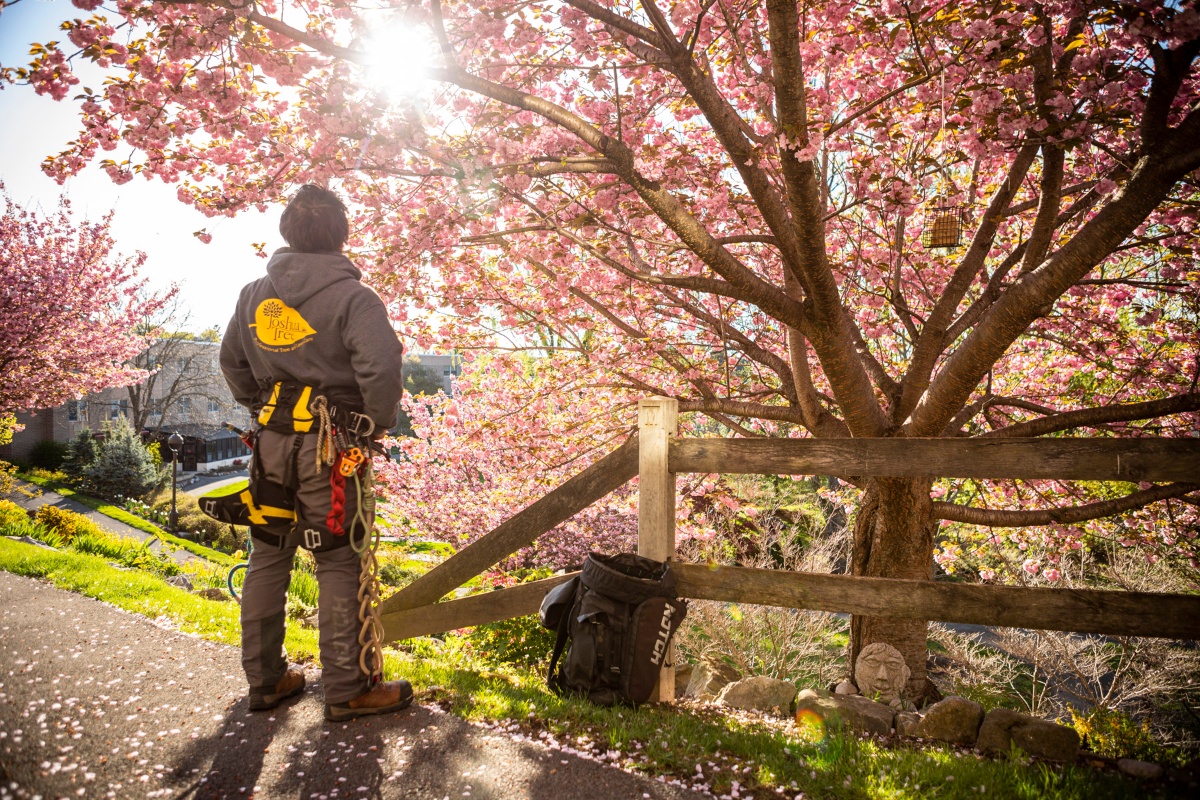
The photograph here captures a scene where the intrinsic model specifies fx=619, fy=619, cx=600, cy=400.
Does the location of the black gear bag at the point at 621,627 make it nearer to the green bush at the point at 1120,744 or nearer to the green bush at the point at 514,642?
the green bush at the point at 1120,744

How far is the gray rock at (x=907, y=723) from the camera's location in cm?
342

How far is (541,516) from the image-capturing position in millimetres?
3105

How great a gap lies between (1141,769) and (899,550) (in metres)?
2.90

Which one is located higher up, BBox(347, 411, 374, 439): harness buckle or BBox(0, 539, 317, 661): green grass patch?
BBox(347, 411, 374, 439): harness buckle

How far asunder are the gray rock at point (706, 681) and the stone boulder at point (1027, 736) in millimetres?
3209

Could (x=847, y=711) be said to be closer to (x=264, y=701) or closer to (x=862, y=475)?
(x=862, y=475)

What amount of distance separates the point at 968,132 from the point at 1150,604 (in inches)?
112

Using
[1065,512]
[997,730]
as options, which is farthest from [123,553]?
[1065,512]

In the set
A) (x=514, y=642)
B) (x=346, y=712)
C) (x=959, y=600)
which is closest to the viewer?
(x=959, y=600)

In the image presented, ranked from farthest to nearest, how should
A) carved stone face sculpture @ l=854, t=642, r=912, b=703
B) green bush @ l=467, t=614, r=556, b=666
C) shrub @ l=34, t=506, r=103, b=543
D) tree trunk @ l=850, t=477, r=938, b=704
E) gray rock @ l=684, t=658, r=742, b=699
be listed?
shrub @ l=34, t=506, r=103, b=543, green bush @ l=467, t=614, r=556, b=666, gray rock @ l=684, t=658, r=742, b=699, tree trunk @ l=850, t=477, r=938, b=704, carved stone face sculpture @ l=854, t=642, r=912, b=703

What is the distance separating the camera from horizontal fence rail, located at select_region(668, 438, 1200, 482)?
Answer: 7.05 feet

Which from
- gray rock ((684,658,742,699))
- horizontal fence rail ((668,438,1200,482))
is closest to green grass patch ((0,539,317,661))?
horizontal fence rail ((668,438,1200,482))

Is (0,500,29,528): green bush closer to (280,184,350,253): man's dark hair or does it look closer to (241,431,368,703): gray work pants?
(241,431,368,703): gray work pants

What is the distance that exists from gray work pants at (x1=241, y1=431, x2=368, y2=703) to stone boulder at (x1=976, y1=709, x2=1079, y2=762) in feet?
9.42
